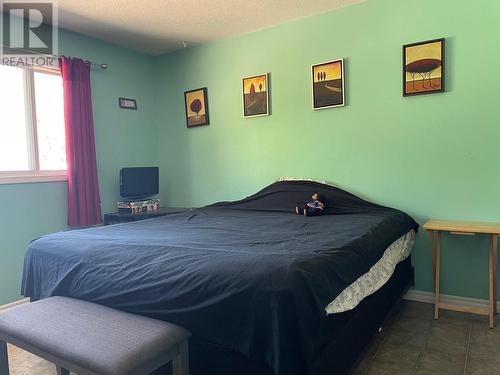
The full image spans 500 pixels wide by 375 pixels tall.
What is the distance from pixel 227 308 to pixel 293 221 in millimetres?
1400

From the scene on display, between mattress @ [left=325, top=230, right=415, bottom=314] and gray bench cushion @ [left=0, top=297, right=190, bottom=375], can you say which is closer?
gray bench cushion @ [left=0, top=297, right=190, bottom=375]

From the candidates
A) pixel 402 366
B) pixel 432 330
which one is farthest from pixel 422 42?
pixel 402 366

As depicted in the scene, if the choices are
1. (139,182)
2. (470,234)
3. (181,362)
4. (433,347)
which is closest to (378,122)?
(470,234)

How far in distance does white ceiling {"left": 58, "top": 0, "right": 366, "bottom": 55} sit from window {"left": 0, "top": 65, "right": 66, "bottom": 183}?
0.62m

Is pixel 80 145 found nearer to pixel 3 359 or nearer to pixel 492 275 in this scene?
pixel 3 359

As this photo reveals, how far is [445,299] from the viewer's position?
276 cm

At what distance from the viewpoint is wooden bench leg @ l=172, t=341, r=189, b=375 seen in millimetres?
1372

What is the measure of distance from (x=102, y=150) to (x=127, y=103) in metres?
0.62

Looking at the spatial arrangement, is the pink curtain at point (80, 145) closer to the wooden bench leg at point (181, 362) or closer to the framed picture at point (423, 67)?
the wooden bench leg at point (181, 362)

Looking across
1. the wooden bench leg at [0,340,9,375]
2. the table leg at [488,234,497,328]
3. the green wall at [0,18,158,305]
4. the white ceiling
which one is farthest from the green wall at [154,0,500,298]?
the wooden bench leg at [0,340,9,375]

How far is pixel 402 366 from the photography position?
1901 mm

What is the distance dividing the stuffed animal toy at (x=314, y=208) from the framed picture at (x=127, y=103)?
226cm

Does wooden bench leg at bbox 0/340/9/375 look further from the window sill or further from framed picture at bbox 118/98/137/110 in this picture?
framed picture at bbox 118/98/137/110

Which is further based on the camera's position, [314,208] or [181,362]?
[314,208]
